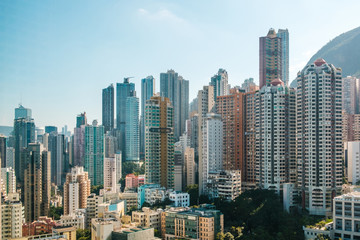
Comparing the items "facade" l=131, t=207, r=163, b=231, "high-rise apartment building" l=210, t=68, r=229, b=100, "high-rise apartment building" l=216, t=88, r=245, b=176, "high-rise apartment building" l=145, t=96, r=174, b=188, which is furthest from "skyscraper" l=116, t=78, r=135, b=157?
"facade" l=131, t=207, r=163, b=231

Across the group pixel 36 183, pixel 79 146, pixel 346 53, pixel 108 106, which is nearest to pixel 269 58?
pixel 79 146

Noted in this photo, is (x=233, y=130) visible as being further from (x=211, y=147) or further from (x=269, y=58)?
(x=269, y=58)

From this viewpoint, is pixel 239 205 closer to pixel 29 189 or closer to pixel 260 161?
pixel 260 161

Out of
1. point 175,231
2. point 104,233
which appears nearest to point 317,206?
point 175,231

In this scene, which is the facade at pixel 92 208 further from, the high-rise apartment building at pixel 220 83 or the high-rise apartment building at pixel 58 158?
the high-rise apartment building at pixel 220 83

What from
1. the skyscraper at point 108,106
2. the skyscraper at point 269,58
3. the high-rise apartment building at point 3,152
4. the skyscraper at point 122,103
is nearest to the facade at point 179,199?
the high-rise apartment building at point 3,152
